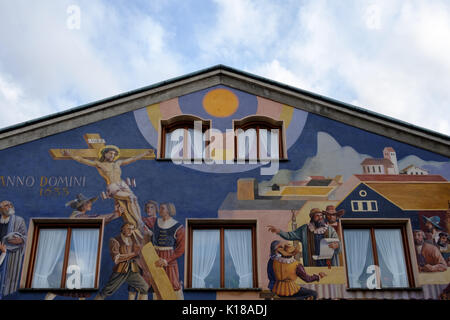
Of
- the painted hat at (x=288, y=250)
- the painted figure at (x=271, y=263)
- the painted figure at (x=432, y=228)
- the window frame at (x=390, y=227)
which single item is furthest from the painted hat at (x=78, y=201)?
the painted figure at (x=432, y=228)

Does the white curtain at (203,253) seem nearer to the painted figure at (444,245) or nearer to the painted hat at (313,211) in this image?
the painted hat at (313,211)

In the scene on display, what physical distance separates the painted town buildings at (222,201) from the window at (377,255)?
0.09 ft

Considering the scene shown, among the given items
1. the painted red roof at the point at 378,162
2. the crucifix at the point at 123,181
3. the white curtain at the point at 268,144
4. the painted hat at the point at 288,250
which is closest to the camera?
the crucifix at the point at 123,181

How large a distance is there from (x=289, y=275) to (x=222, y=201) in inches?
96.3

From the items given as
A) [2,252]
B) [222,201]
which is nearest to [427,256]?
[222,201]

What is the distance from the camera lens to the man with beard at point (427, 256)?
1494cm

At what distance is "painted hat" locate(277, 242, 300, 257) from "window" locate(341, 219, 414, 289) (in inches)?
48.7

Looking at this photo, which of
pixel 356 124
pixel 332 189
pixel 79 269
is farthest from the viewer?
pixel 356 124

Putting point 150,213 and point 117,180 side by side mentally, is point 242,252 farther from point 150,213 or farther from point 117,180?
point 117,180

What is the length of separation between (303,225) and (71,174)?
5.85m

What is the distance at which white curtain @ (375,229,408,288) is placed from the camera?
49.5 ft
